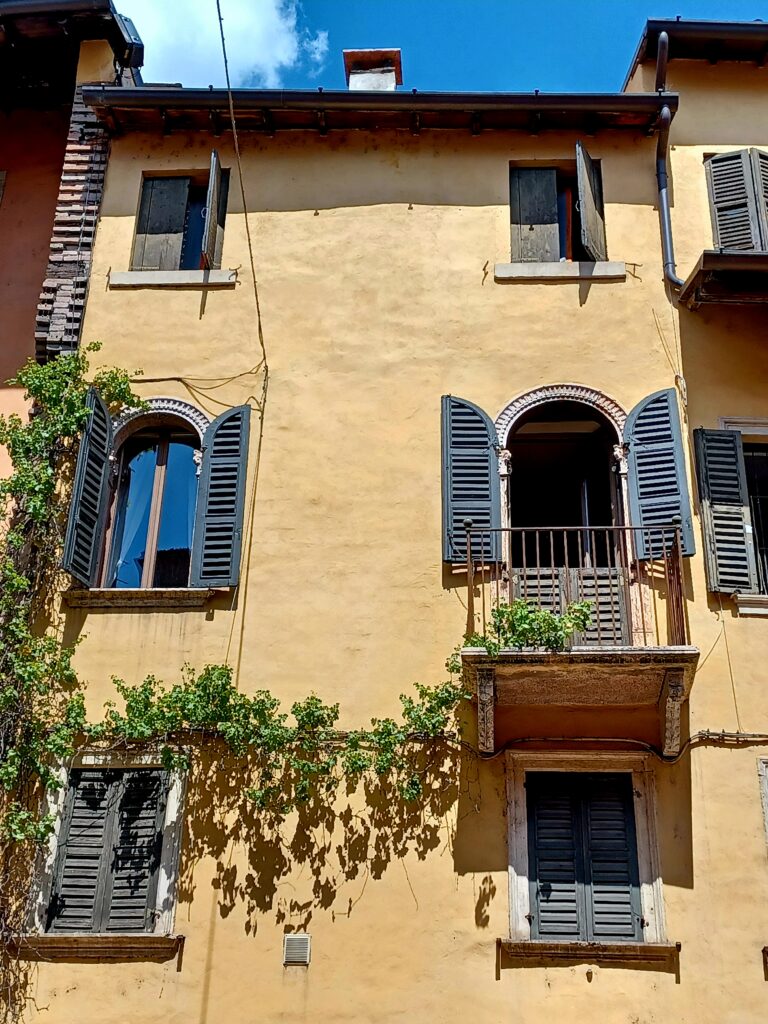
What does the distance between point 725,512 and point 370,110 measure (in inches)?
230

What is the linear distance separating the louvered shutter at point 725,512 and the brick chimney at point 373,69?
19.7 ft

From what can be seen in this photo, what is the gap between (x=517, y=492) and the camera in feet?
47.9

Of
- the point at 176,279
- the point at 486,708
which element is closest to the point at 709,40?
the point at 176,279

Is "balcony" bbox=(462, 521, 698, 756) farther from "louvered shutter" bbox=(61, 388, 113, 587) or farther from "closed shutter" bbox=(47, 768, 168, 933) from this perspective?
"louvered shutter" bbox=(61, 388, 113, 587)

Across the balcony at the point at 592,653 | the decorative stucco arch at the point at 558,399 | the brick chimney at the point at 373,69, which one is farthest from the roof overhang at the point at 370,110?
the balcony at the point at 592,653

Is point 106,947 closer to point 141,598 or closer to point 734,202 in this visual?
point 141,598

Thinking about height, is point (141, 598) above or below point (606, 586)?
below

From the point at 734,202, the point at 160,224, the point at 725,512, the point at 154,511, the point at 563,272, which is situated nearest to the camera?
the point at 725,512

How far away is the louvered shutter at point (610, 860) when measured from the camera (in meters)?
10.5

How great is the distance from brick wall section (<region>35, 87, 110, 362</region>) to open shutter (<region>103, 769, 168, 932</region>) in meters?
4.66

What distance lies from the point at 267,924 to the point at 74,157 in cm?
860

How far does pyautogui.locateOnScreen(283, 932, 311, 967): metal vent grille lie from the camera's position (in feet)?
34.0

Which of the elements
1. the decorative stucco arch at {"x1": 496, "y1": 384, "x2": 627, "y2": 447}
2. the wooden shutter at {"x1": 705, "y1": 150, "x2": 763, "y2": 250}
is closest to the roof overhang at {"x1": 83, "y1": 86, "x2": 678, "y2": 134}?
the wooden shutter at {"x1": 705, "y1": 150, "x2": 763, "y2": 250}

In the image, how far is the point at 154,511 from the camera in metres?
12.5
